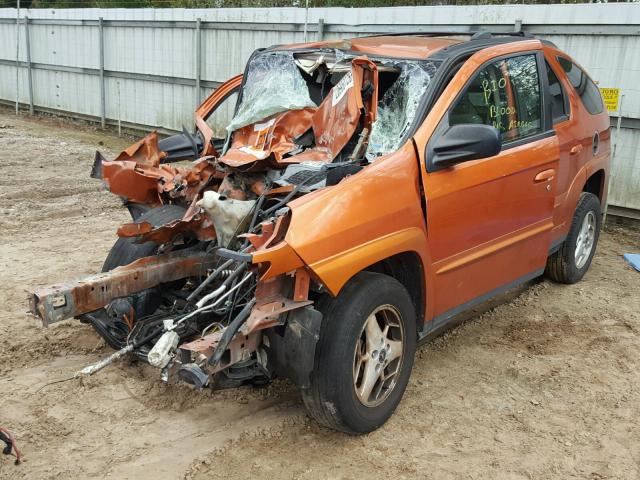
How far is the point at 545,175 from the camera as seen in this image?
4574 mm

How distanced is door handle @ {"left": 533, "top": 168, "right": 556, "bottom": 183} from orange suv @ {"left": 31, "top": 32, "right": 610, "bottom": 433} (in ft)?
0.06

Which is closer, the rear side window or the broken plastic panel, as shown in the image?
the broken plastic panel

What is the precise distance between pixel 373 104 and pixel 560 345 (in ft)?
7.41

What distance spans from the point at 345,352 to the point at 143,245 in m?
1.66

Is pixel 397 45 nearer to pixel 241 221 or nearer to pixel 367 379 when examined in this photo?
pixel 241 221

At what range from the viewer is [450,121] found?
3.89 m

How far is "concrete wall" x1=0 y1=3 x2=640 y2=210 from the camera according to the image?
784 centimetres

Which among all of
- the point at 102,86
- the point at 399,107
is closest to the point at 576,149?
the point at 399,107

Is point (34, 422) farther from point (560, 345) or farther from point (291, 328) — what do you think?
point (560, 345)

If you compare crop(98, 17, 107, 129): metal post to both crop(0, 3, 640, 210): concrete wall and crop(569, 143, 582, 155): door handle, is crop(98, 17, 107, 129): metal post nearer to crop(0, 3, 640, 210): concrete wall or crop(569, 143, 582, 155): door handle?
crop(0, 3, 640, 210): concrete wall

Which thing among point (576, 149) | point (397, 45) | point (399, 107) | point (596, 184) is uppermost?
point (397, 45)

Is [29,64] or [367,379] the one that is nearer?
[367,379]

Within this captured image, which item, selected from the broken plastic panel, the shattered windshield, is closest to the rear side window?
the broken plastic panel

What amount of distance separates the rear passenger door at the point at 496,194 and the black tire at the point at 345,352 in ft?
1.68
